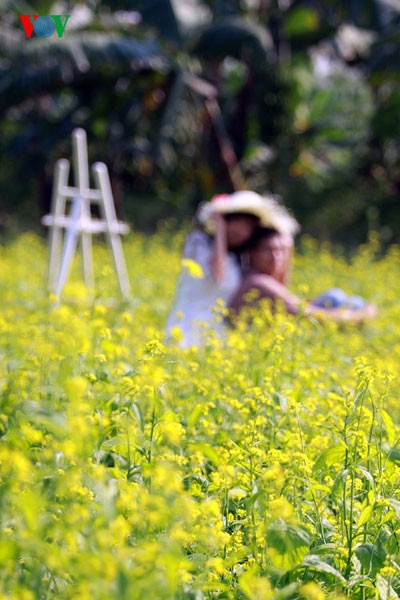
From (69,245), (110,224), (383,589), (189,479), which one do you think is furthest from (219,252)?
(383,589)

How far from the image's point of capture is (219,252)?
493 cm

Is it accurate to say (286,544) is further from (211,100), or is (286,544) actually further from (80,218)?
(211,100)

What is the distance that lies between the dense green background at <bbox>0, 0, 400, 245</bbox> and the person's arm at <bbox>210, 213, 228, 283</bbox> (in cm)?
639

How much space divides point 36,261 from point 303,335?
22.3 feet

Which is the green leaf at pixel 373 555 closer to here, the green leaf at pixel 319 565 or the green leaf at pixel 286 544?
the green leaf at pixel 319 565

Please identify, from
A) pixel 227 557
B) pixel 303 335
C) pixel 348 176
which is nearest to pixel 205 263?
pixel 303 335

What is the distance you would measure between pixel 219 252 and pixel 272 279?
1.17ft

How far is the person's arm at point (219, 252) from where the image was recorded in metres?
4.91

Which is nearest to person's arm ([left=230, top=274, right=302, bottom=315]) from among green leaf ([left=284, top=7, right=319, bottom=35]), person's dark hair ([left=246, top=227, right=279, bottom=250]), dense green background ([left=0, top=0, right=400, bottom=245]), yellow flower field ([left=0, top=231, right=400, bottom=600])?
person's dark hair ([left=246, top=227, right=279, bottom=250])

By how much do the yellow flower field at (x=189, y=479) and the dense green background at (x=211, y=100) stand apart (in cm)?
851

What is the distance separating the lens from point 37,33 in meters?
11.4

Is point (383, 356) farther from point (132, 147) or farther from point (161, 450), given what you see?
point (132, 147)

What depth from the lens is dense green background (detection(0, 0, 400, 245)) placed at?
11523 mm

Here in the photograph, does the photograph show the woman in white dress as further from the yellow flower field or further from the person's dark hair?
the yellow flower field
